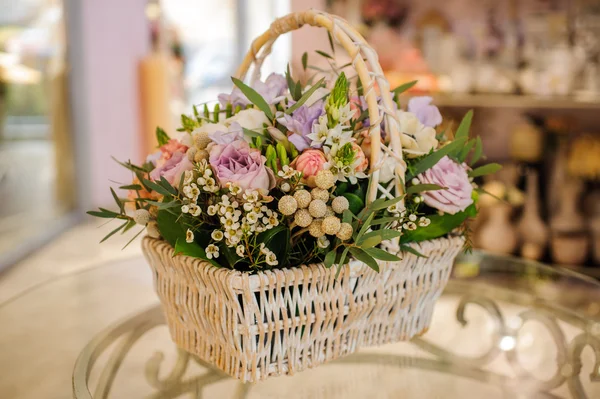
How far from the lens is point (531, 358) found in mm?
1066

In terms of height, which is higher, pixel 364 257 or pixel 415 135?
pixel 415 135

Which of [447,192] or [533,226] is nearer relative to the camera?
[447,192]

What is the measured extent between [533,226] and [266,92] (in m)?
2.14

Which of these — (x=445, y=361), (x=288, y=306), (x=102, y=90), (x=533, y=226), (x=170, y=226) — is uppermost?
(x=102, y=90)

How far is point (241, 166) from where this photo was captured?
2.60 ft

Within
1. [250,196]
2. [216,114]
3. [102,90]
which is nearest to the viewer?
[250,196]

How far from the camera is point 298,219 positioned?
30.4 inches

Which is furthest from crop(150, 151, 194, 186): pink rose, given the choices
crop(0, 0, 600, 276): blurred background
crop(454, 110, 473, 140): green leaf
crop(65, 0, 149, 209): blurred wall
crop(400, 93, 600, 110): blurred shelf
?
crop(65, 0, 149, 209): blurred wall

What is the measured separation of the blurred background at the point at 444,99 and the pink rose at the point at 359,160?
5.31ft

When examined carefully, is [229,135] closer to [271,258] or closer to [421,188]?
[271,258]

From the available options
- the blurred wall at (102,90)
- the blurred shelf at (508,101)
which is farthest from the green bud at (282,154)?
the blurred wall at (102,90)

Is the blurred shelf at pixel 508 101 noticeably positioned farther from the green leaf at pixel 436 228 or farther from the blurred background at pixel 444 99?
the green leaf at pixel 436 228

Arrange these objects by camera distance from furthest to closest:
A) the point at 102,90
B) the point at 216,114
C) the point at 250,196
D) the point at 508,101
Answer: the point at 102,90 → the point at 508,101 → the point at 216,114 → the point at 250,196

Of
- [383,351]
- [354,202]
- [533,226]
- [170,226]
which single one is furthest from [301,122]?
[533,226]
